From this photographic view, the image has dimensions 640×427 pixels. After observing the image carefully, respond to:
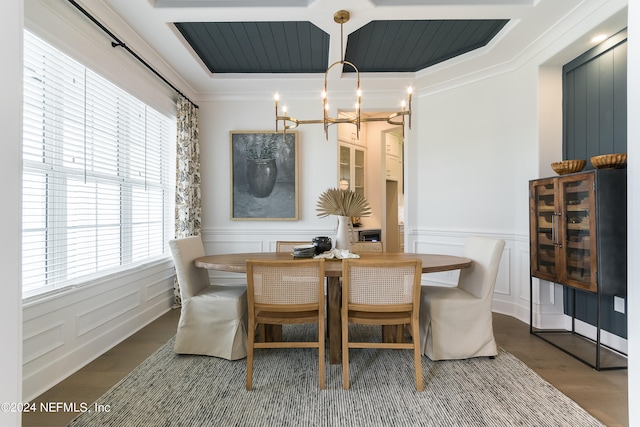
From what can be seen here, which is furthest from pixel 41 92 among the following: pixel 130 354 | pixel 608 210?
pixel 608 210

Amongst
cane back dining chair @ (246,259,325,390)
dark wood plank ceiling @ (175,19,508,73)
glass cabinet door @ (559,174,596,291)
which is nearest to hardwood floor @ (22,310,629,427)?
glass cabinet door @ (559,174,596,291)

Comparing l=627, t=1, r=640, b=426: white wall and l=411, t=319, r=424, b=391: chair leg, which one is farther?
l=411, t=319, r=424, b=391: chair leg

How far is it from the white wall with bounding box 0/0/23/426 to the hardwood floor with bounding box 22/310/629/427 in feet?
3.61

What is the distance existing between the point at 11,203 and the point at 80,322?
5.84 feet

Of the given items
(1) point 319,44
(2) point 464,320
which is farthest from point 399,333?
(1) point 319,44

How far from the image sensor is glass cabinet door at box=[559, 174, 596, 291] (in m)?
2.31

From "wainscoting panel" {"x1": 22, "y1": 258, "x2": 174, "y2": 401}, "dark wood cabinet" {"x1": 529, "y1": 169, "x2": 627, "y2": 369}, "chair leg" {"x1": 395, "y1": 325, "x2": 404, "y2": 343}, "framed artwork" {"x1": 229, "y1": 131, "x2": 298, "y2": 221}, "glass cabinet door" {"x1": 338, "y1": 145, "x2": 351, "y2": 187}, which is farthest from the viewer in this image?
"glass cabinet door" {"x1": 338, "y1": 145, "x2": 351, "y2": 187}

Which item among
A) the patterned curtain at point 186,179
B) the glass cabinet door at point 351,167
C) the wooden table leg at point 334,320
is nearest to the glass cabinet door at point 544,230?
the wooden table leg at point 334,320

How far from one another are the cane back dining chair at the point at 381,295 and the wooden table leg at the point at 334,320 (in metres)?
0.30

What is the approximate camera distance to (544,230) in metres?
2.83

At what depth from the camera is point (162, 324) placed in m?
3.18

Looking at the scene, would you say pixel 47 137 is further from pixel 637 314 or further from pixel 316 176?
pixel 637 314

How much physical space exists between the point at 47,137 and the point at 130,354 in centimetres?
172

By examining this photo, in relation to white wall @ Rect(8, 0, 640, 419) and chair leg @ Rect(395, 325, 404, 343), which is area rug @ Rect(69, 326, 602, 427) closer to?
chair leg @ Rect(395, 325, 404, 343)
